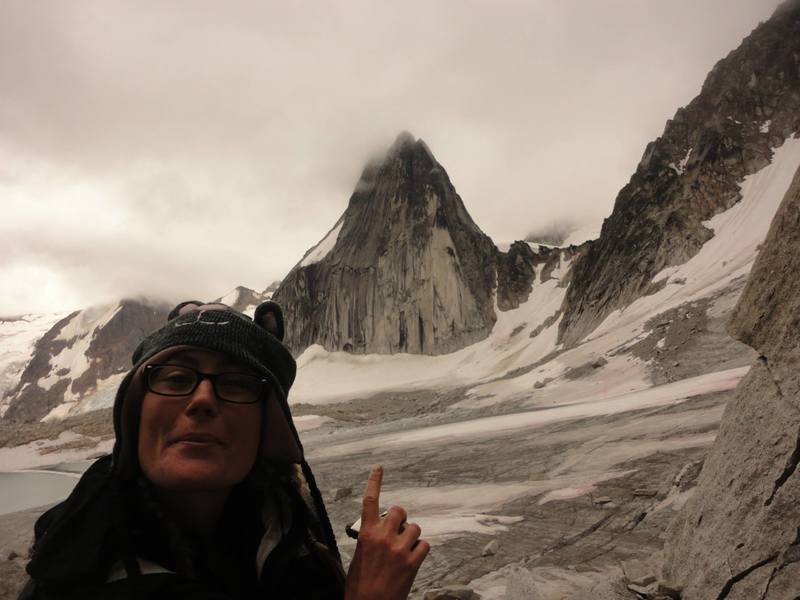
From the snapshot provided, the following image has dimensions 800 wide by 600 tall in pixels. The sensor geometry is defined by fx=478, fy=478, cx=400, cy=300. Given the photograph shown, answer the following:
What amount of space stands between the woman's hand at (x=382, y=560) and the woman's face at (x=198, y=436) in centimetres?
51

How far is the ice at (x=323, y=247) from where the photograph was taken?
73312mm

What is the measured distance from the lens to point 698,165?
3781 centimetres

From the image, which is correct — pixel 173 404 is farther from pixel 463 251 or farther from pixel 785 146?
pixel 463 251

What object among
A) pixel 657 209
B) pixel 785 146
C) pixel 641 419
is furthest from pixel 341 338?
pixel 641 419

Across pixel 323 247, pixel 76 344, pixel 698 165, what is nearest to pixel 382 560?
pixel 698 165

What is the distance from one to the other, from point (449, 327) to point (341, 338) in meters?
15.3

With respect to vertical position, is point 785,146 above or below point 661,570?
above

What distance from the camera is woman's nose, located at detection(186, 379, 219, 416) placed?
1663 mm

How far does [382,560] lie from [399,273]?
208ft

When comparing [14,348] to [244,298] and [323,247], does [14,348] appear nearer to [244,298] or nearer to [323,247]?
[244,298]

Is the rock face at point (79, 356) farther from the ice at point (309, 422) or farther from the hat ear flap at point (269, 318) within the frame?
the hat ear flap at point (269, 318)

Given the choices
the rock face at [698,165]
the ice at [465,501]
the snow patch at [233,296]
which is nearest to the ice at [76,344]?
the snow patch at [233,296]

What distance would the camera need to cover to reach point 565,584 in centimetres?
386

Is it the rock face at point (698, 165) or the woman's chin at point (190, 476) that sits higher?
the rock face at point (698, 165)
